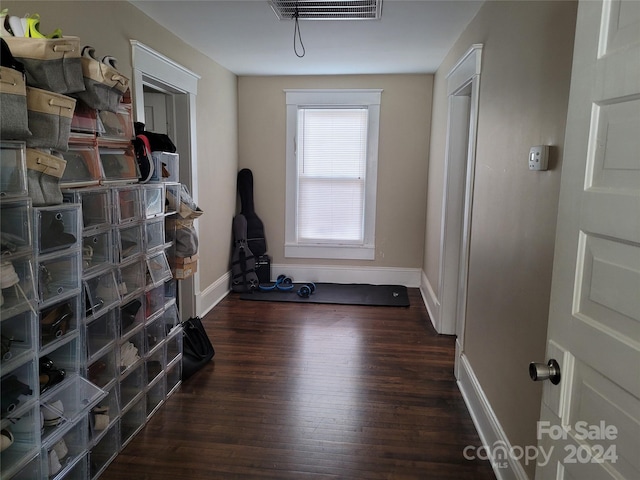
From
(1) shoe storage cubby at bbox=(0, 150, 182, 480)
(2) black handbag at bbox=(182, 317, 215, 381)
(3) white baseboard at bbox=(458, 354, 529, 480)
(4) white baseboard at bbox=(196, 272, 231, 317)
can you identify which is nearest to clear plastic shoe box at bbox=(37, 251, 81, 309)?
(1) shoe storage cubby at bbox=(0, 150, 182, 480)

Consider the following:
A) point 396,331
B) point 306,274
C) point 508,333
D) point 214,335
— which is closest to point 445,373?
point 396,331

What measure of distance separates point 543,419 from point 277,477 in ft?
4.19

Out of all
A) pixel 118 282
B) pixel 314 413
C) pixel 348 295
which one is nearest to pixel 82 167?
pixel 118 282

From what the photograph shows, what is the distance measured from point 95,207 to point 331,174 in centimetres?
339

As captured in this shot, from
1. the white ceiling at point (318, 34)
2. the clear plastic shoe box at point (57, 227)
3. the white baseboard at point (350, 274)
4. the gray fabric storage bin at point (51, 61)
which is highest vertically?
the white ceiling at point (318, 34)

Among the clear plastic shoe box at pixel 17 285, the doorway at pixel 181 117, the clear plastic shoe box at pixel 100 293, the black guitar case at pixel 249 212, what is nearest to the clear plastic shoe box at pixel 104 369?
the clear plastic shoe box at pixel 100 293

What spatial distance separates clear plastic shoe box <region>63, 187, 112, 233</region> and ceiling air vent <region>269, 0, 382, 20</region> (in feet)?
5.02

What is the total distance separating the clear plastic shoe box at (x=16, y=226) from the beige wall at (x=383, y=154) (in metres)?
3.71

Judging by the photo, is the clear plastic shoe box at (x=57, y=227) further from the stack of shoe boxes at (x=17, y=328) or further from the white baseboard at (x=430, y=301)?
the white baseboard at (x=430, y=301)

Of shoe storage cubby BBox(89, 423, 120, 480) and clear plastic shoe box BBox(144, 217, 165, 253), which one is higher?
clear plastic shoe box BBox(144, 217, 165, 253)

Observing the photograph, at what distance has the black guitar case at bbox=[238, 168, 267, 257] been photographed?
5.02m

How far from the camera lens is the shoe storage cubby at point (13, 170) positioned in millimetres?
1409

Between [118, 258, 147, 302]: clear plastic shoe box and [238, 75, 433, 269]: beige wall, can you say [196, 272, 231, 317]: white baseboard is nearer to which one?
[238, 75, 433, 269]: beige wall

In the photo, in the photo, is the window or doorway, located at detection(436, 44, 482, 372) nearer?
doorway, located at detection(436, 44, 482, 372)
